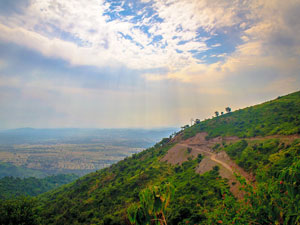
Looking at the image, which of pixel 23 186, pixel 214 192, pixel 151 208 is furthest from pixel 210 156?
pixel 23 186

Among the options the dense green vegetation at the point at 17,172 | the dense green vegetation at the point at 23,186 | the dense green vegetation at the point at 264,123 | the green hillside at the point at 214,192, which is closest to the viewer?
the green hillside at the point at 214,192

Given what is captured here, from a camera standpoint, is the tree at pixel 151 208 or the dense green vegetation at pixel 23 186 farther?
the dense green vegetation at pixel 23 186

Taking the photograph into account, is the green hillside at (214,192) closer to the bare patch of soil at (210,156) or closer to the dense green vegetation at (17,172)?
the bare patch of soil at (210,156)

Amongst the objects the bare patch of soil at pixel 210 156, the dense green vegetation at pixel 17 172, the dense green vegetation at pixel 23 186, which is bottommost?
the dense green vegetation at pixel 17 172

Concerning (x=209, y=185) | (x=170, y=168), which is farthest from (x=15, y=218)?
(x=170, y=168)

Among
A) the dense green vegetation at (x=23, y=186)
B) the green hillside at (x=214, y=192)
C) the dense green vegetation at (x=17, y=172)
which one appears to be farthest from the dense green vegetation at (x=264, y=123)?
the dense green vegetation at (x=17, y=172)

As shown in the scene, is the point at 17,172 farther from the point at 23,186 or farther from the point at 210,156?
the point at 210,156

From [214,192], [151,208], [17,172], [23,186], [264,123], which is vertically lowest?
[17,172]
